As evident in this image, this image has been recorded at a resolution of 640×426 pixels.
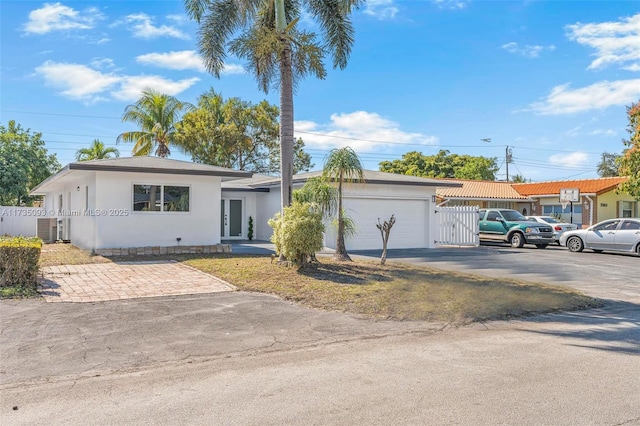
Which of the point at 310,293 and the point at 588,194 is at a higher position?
the point at 588,194

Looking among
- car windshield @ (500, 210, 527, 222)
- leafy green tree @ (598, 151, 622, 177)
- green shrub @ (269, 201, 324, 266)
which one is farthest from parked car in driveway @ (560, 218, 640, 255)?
leafy green tree @ (598, 151, 622, 177)

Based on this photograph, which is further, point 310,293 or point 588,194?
point 588,194

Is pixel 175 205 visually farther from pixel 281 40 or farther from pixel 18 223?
pixel 18 223

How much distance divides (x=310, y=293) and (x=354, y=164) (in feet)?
15.0

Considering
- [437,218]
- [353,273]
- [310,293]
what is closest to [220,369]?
[310,293]

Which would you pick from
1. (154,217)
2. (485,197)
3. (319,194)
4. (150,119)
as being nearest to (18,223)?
(150,119)

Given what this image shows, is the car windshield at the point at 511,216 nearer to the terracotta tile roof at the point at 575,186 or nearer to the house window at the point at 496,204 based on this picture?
the terracotta tile roof at the point at 575,186

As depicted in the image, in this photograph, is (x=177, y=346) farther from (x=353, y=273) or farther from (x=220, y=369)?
(x=353, y=273)

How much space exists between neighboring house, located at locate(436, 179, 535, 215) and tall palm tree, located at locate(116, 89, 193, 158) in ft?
62.4

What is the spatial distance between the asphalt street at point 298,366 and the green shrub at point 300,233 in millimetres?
2731

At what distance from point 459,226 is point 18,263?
1806 cm

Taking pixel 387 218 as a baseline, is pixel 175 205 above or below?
above

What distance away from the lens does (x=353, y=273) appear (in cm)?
1184

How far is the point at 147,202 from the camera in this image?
1714 centimetres
